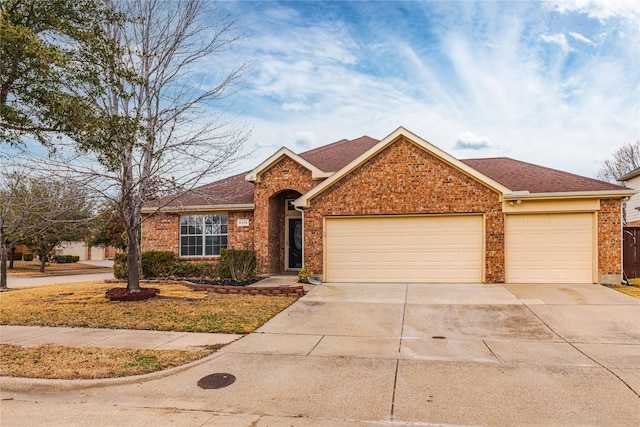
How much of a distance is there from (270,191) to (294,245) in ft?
9.15

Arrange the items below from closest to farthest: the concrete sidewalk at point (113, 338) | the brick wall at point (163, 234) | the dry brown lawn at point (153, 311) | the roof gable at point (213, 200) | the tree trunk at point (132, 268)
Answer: the concrete sidewalk at point (113, 338), the dry brown lawn at point (153, 311), the tree trunk at point (132, 268), the roof gable at point (213, 200), the brick wall at point (163, 234)

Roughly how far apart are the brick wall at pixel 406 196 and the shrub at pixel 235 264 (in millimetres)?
2503

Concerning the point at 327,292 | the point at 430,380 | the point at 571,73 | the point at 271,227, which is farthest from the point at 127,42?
the point at 571,73

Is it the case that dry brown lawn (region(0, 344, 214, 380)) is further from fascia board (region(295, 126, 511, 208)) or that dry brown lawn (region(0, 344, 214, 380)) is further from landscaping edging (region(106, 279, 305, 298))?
fascia board (region(295, 126, 511, 208))

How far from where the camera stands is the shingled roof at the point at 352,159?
14.9 metres

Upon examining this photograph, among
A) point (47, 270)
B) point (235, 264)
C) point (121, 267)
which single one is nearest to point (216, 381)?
point (235, 264)

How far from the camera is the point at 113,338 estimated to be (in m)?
8.88

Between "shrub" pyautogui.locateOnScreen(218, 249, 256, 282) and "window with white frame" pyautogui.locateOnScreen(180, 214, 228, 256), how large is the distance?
175 centimetres

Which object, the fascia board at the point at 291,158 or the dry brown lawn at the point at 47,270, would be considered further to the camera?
the dry brown lawn at the point at 47,270

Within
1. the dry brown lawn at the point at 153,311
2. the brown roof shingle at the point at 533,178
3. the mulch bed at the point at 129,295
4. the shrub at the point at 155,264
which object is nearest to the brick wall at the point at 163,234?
the shrub at the point at 155,264

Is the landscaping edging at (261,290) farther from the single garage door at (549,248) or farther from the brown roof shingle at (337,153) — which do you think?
the single garage door at (549,248)

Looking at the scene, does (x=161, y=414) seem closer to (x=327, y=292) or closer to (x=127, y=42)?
(x=327, y=292)

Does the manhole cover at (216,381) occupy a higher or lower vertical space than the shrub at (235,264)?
lower

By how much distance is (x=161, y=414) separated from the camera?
208 inches
